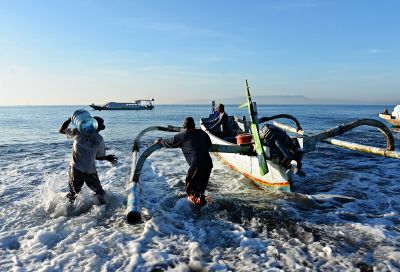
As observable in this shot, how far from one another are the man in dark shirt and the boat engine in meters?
1.94

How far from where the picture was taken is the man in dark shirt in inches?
260

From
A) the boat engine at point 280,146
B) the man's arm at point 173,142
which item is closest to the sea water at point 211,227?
the boat engine at point 280,146

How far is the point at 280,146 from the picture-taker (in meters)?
7.78

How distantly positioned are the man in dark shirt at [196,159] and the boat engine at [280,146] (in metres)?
1.94

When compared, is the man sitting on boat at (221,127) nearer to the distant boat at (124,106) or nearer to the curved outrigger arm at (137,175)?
the curved outrigger arm at (137,175)

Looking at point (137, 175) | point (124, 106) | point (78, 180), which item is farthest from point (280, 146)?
point (124, 106)

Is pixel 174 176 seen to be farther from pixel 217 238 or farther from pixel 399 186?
pixel 399 186

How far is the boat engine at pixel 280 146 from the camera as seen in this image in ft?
25.0

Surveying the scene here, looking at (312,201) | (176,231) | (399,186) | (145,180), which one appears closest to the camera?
(176,231)

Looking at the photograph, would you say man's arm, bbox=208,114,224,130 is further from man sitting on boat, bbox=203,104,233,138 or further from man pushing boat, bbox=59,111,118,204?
man pushing boat, bbox=59,111,118,204

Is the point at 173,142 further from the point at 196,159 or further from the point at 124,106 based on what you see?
the point at 124,106

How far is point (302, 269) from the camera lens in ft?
14.8

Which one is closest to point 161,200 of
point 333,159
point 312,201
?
point 312,201

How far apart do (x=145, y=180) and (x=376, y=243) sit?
6.69 meters
